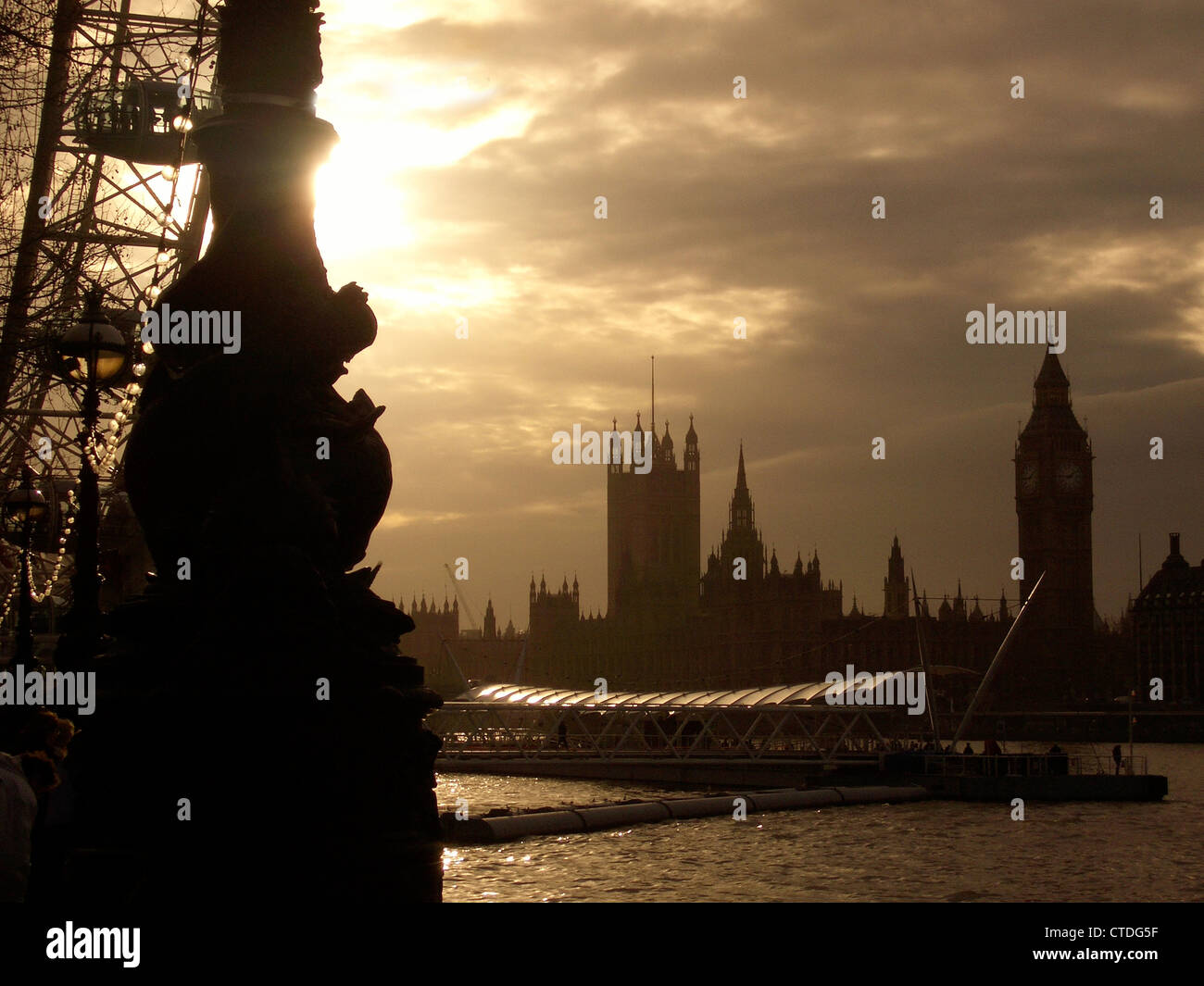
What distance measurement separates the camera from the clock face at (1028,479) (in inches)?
5507

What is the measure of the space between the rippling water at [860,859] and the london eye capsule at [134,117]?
12696mm

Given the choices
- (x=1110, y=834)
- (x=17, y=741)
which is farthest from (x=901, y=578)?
(x=17, y=741)

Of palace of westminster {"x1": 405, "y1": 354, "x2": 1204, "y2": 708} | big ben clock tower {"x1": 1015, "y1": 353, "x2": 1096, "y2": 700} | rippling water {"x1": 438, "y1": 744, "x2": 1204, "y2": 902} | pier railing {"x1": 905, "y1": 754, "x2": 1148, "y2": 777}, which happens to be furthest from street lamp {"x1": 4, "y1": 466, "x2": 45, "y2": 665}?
big ben clock tower {"x1": 1015, "y1": 353, "x2": 1096, "y2": 700}

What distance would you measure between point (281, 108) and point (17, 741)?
338cm

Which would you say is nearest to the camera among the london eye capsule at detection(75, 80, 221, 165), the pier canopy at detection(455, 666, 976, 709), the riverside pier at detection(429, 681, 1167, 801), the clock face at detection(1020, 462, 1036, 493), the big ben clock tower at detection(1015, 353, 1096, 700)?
the london eye capsule at detection(75, 80, 221, 165)

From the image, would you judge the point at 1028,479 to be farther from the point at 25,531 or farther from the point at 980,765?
the point at 25,531

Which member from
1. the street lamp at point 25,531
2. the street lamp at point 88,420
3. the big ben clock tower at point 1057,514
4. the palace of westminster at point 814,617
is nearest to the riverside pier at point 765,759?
the street lamp at point 25,531

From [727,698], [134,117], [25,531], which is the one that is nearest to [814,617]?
[727,698]

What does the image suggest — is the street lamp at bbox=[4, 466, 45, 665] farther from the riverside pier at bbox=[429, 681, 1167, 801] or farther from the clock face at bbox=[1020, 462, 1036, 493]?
the clock face at bbox=[1020, 462, 1036, 493]

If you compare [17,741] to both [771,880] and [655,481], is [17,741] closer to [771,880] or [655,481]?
[771,880]

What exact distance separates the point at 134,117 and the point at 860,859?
16.2 metres

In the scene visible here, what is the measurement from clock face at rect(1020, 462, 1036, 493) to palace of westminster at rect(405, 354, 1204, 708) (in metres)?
0.16

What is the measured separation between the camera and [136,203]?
27.7 m

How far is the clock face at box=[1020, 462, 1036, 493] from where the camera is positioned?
5507 inches
